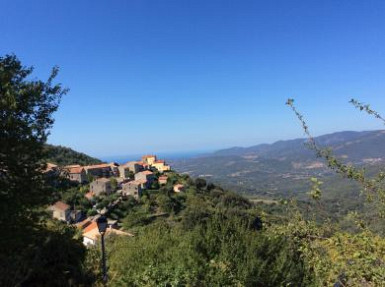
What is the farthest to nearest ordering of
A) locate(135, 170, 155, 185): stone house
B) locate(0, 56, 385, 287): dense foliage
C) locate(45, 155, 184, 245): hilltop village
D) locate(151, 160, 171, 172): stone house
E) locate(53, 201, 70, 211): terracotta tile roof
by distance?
locate(151, 160, 171, 172): stone house < locate(135, 170, 155, 185): stone house < locate(53, 201, 70, 211): terracotta tile roof < locate(45, 155, 184, 245): hilltop village < locate(0, 56, 385, 287): dense foliage

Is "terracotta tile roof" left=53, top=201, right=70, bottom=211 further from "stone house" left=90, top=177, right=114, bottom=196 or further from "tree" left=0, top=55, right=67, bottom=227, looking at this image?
"tree" left=0, top=55, right=67, bottom=227

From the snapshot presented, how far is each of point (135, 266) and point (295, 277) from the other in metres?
3.14

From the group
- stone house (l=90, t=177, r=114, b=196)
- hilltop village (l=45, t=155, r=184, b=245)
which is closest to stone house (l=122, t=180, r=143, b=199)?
hilltop village (l=45, t=155, r=184, b=245)

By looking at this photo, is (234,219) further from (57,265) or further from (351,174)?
(57,265)

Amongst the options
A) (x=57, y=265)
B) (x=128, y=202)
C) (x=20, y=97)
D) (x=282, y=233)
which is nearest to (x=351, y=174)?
(x=282, y=233)

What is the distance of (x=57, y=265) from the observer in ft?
31.9

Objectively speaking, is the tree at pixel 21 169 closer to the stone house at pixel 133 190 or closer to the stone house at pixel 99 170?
the stone house at pixel 133 190

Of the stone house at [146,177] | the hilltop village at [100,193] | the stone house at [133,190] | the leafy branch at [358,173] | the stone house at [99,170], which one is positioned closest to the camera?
the leafy branch at [358,173]

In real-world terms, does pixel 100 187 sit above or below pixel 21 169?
below

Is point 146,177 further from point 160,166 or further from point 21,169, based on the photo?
point 21,169

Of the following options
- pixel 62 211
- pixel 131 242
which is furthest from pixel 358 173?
pixel 62 211

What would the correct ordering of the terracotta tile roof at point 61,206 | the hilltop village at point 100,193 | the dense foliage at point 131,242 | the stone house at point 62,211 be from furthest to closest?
the terracotta tile roof at point 61,206 → the hilltop village at point 100,193 → the stone house at point 62,211 → the dense foliage at point 131,242

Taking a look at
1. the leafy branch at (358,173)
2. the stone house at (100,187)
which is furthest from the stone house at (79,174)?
the leafy branch at (358,173)

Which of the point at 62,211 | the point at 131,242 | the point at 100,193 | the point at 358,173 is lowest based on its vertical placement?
the point at 62,211
